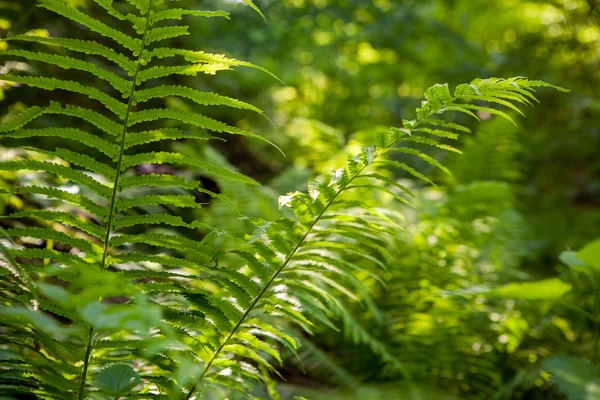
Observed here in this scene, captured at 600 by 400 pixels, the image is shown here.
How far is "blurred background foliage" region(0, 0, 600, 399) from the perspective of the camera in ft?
5.67

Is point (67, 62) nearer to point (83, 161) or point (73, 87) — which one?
point (73, 87)

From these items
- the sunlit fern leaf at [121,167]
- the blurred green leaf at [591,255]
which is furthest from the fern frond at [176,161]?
the blurred green leaf at [591,255]

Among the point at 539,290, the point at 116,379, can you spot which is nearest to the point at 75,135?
the point at 116,379

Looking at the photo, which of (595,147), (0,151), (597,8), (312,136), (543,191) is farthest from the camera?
(543,191)

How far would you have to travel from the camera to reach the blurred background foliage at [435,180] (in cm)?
173

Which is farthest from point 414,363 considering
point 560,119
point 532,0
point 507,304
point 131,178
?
point 532,0

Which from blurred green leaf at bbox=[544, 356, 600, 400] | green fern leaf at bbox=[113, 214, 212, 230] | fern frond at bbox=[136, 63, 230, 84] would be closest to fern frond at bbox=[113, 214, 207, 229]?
green fern leaf at bbox=[113, 214, 212, 230]

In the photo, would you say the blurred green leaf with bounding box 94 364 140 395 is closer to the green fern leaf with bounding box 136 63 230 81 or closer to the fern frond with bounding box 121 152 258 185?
the fern frond with bounding box 121 152 258 185

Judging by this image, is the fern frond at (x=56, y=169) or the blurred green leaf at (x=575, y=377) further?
the blurred green leaf at (x=575, y=377)

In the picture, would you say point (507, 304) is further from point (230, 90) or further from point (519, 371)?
point (230, 90)

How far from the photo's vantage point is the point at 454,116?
146 inches

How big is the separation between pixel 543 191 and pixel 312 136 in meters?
2.16

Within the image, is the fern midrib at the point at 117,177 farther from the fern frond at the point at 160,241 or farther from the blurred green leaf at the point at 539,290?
the blurred green leaf at the point at 539,290

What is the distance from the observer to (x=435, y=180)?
10.5ft
